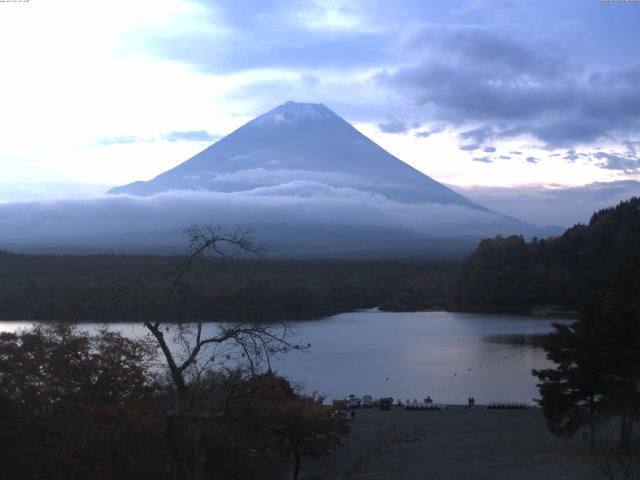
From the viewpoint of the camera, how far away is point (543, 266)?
31.3m

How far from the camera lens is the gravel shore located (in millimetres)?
6933

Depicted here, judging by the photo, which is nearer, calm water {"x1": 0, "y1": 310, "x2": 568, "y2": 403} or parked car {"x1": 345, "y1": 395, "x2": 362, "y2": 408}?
parked car {"x1": 345, "y1": 395, "x2": 362, "y2": 408}

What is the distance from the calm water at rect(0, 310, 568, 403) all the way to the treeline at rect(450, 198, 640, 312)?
573cm

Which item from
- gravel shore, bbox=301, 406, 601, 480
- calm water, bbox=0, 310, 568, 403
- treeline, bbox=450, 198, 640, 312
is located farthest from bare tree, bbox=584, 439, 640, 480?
treeline, bbox=450, 198, 640, 312

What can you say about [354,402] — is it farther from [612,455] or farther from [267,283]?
[267,283]

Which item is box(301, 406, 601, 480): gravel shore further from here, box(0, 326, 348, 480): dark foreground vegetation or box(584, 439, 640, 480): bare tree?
box(0, 326, 348, 480): dark foreground vegetation

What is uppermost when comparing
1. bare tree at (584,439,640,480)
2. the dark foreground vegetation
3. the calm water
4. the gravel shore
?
the dark foreground vegetation

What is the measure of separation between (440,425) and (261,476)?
5648 millimetres

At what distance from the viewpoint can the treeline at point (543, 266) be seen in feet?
98.6

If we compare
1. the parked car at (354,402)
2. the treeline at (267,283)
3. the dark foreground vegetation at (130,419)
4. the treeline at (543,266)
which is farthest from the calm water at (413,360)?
the treeline at (543,266)

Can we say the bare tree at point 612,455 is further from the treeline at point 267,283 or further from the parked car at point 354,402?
the treeline at point 267,283

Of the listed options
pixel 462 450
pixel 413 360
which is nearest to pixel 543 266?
pixel 413 360

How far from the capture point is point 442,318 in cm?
2761

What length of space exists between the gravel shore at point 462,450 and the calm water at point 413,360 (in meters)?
1.53
